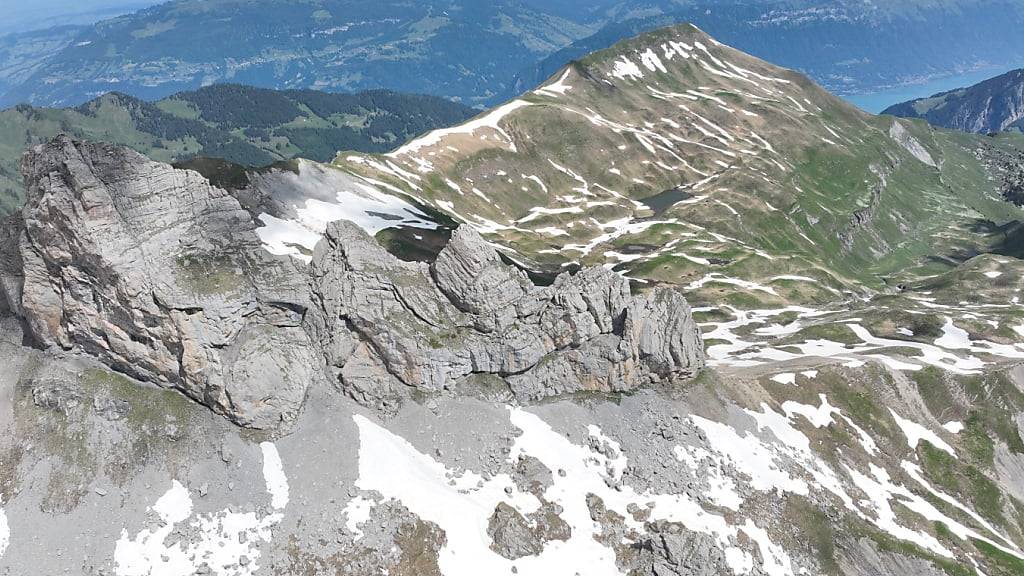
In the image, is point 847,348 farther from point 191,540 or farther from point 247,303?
point 191,540

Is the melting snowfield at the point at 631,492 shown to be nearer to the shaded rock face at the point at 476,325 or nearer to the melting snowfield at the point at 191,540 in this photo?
the shaded rock face at the point at 476,325

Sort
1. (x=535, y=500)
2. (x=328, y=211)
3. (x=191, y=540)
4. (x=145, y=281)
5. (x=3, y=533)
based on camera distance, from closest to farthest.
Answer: (x=3, y=533)
(x=191, y=540)
(x=145, y=281)
(x=535, y=500)
(x=328, y=211)

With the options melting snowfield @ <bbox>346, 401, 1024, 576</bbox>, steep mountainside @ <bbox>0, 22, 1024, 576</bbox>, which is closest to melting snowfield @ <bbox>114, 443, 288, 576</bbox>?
steep mountainside @ <bbox>0, 22, 1024, 576</bbox>

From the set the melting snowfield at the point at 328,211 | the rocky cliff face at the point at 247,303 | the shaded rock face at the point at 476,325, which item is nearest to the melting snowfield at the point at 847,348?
the shaded rock face at the point at 476,325

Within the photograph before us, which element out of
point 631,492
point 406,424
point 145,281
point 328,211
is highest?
point 145,281

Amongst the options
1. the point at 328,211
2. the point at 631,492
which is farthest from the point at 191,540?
the point at 328,211

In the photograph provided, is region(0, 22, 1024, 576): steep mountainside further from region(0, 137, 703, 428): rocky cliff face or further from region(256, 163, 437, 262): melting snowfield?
region(256, 163, 437, 262): melting snowfield
